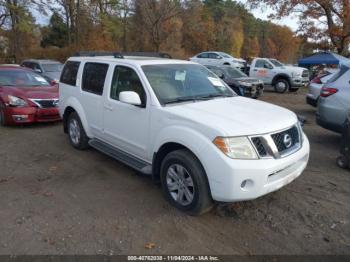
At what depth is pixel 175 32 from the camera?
132 feet

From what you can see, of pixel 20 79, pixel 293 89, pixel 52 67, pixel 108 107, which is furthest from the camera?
pixel 293 89

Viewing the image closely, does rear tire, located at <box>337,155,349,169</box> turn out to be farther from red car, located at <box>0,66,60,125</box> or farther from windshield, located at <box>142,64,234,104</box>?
red car, located at <box>0,66,60,125</box>

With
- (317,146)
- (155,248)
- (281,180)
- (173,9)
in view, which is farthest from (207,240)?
(173,9)

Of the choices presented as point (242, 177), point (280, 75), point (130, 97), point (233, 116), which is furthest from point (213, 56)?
point (242, 177)

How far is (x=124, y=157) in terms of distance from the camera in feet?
16.0

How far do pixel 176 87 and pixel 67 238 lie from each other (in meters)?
2.38

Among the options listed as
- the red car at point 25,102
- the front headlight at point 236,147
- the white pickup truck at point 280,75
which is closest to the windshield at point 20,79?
the red car at point 25,102

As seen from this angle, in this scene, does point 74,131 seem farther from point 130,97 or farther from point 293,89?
point 293,89

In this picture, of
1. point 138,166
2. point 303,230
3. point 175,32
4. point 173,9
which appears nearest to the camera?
point 303,230

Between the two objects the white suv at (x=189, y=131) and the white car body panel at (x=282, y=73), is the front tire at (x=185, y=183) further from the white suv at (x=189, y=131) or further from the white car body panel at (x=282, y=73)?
the white car body panel at (x=282, y=73)

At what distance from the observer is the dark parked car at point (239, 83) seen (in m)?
13.3

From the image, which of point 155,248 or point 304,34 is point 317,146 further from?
point 304,34

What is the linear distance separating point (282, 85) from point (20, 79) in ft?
42.7

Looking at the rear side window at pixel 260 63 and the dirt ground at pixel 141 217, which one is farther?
the rear side window at pixel 260 63
